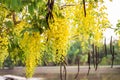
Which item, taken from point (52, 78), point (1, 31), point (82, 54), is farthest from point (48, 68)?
point (1, 31)

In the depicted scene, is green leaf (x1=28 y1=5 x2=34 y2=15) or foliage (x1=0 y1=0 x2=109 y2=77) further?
foliage (x1=0 y1=0 x2=109 y2=77)

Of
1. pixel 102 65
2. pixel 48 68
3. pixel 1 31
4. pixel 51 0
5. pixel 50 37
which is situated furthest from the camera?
pixel 102 65

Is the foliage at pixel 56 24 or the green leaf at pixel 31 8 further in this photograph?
the foliage at pixel 56 24

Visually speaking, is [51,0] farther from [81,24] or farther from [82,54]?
[82,54]

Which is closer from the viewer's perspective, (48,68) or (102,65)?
(48,68)

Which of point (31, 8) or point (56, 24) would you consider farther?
point (56, 24)

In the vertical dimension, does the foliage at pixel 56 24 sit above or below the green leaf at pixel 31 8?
below

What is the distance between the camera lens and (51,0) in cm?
218

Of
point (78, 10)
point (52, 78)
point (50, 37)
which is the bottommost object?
point (52, 78)

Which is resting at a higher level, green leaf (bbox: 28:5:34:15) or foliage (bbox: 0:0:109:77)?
green leaf (bbox: 28:5:34:15)

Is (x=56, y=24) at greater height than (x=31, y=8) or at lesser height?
lesser

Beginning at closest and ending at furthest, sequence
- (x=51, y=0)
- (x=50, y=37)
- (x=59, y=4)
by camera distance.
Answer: (x=51, y=0) < (x=50, y=37) < (x=59, y=4)

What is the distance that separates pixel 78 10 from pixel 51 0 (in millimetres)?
557

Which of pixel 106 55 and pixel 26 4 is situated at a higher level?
pixel 26 4
